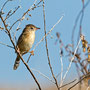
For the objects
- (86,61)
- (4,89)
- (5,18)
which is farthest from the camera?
(4,89)

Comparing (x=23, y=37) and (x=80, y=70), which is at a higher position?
(x=23, y=37)

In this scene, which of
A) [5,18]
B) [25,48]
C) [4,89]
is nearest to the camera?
[5,18]

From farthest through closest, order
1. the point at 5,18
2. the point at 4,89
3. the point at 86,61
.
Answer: the point at 4,89 → the point at 86,61 → the point at 5,18

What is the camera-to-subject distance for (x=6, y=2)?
136 inches

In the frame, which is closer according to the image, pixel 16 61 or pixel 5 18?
pixel 5 18

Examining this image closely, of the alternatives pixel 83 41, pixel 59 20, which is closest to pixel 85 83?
pixel 83 41

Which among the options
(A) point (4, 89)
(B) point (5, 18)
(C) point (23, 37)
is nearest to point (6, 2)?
(B) point (5, 18)

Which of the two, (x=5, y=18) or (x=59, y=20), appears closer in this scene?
(x=5, y=18)

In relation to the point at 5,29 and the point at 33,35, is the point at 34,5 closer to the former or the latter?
the point at 5,29

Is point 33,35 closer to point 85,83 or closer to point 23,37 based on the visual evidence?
point 23,37

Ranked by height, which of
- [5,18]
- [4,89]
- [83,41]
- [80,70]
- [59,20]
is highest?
[5,18]

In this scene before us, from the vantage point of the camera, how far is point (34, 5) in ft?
11.7

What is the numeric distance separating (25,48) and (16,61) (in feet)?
1.22

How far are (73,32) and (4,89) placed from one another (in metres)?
10.2
